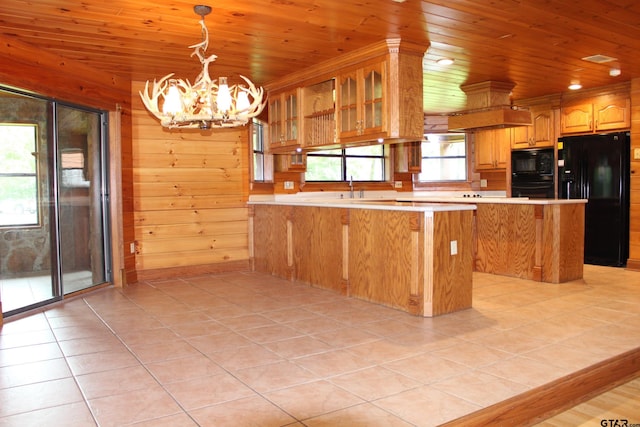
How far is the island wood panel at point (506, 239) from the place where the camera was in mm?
5504

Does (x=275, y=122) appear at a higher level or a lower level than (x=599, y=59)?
lower

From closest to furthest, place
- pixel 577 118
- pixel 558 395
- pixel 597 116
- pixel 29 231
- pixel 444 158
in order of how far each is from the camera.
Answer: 1. pixel 558 395
2. pixel 29 231
3. pixel 597 116
4. pixel 577 118
5. pixel 444 158

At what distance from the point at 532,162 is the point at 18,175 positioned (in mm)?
6432

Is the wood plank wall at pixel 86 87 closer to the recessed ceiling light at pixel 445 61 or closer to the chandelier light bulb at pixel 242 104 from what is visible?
the chandelier light bulb at pixel 242 104

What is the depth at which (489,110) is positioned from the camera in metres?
6.05

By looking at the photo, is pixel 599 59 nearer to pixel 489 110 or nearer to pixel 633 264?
pixel 489 110

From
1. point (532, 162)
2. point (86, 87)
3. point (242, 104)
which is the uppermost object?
point (86, 87)

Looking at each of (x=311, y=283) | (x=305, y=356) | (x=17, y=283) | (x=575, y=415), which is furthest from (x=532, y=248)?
(x=17, y=283)

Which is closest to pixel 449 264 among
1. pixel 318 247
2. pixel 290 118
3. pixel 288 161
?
pixel 318 247

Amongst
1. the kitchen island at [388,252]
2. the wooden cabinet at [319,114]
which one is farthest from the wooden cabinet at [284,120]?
the kitchen island at [388,252]

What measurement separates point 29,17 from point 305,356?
3.06m

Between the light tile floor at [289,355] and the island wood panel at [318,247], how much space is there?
0.96ft

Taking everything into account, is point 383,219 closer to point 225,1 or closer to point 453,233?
point 453,233

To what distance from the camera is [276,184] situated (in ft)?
22.6
